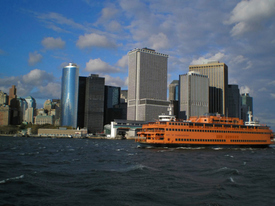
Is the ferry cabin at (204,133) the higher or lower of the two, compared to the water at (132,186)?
higher

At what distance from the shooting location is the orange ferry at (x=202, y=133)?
303 feet

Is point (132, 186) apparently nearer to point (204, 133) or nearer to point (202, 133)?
point (202, 133)

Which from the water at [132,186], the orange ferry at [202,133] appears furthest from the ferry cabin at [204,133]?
the water at [132,186]

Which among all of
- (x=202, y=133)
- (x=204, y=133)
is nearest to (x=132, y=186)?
(x=202, y=133)

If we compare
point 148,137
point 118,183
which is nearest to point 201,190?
point 118,183

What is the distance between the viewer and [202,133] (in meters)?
99.2

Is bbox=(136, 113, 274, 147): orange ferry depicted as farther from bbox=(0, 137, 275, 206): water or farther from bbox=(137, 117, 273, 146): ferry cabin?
bbox=(0, 137, 275, 206): water

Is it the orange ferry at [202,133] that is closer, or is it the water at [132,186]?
the water at [132,186]

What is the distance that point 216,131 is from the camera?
103125mm

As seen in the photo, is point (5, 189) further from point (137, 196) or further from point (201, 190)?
point (201, 190)

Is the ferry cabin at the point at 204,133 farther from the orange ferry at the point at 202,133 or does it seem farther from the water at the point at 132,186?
the water at the point at 132,186

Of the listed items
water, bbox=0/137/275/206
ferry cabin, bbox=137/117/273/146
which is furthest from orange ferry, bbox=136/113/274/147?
water, bbox=0/137/275/206

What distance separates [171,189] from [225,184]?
8.57 m

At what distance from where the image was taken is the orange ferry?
303ft
